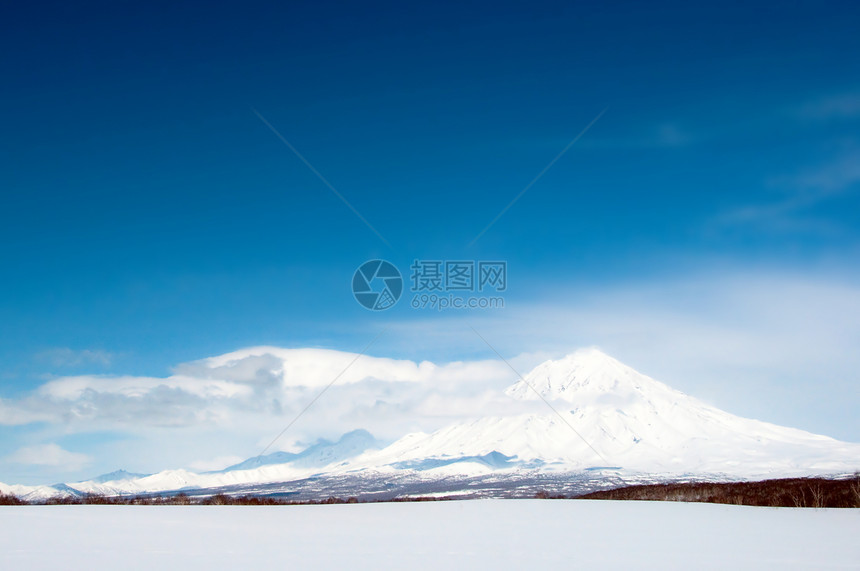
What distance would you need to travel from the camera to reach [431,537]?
15.5 meters

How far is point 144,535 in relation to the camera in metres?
15.4

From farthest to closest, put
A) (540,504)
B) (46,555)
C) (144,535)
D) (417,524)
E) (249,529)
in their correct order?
(540,504)
(417,524)
(249,529)
(144,535)
(46,555)

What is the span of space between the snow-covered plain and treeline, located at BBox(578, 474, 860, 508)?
→ 10.4 ft

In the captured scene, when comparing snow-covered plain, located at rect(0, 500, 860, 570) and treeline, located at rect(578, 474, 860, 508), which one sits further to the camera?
treeline, located at rect(578, 474, 860, 508)

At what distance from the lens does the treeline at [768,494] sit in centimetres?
2438

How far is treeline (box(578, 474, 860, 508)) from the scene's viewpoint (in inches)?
960

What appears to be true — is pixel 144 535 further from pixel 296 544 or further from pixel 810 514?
pixel 810 514

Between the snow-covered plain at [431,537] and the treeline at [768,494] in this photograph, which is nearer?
the snow-covered plain at [431,537]

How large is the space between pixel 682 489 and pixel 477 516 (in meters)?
14.0

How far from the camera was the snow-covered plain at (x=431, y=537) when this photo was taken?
12.6 m

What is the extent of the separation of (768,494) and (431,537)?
18.5 meters

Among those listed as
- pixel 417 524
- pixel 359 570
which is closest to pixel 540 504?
Result: pixel 417 524

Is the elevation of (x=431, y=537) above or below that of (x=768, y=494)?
below

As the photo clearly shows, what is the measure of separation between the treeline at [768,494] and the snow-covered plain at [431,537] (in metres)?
3.17
